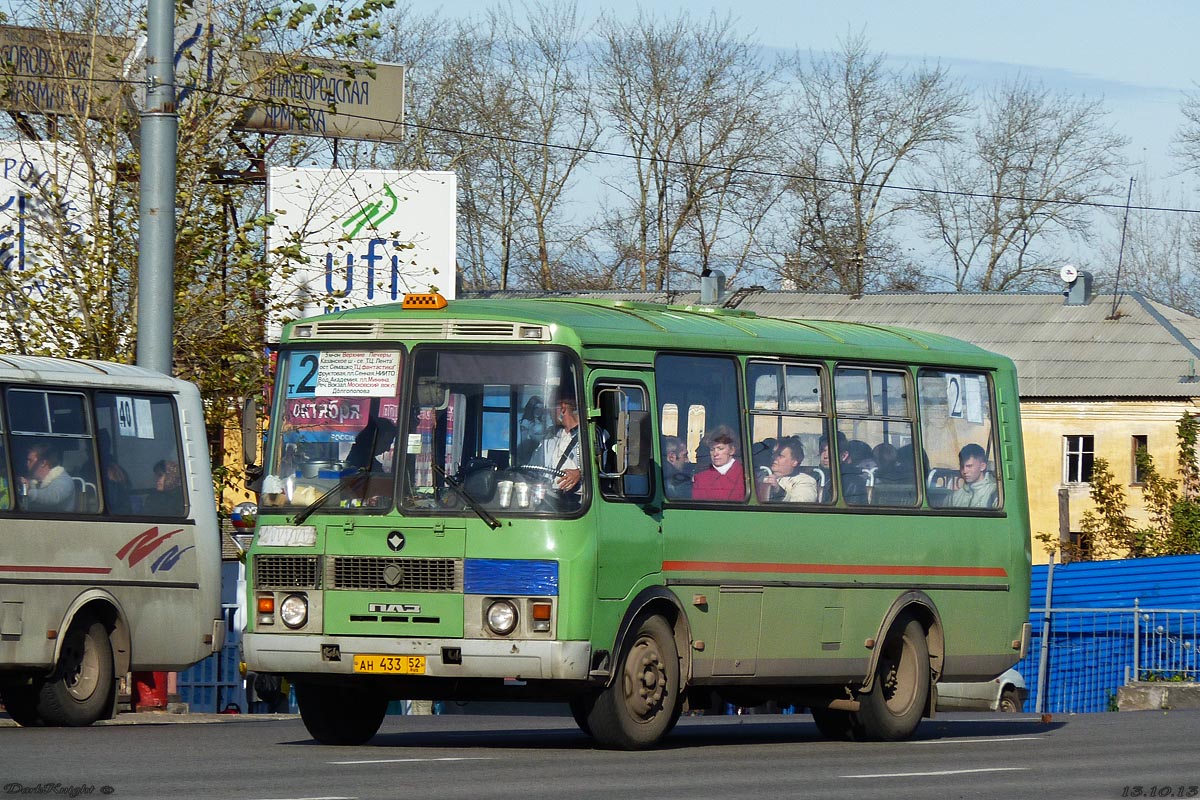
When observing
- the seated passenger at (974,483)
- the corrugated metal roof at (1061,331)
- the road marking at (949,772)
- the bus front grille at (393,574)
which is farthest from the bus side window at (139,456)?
the corrugated metal roof at (1061,331)

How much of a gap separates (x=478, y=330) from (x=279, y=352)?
1.38m

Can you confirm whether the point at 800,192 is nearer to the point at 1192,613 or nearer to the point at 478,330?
the point at 1192,613

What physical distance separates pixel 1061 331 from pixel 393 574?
46.7 meters

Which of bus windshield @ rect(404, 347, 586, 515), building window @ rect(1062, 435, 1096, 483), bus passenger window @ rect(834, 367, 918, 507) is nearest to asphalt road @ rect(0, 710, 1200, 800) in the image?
bus windshield @ rect(404, 347, 586, 515)

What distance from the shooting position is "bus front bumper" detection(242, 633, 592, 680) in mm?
12516

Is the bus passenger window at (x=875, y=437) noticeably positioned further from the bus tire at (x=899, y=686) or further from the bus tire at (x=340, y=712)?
the bus tire at (x=340, y=712)

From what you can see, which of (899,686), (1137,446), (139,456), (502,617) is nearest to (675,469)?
(502,617)

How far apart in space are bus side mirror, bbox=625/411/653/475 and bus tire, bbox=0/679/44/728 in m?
5.46

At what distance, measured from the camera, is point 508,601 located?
1266 cm

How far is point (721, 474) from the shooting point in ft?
46.3

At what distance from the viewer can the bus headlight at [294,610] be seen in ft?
42.7

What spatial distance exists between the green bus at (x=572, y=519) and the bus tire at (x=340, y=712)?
15 mm

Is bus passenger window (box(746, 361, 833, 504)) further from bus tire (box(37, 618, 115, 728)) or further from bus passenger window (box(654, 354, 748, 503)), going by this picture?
bus tire (box(37, 618, 115, 728))

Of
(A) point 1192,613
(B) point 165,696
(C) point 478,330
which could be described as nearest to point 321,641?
(C) point 478,330
